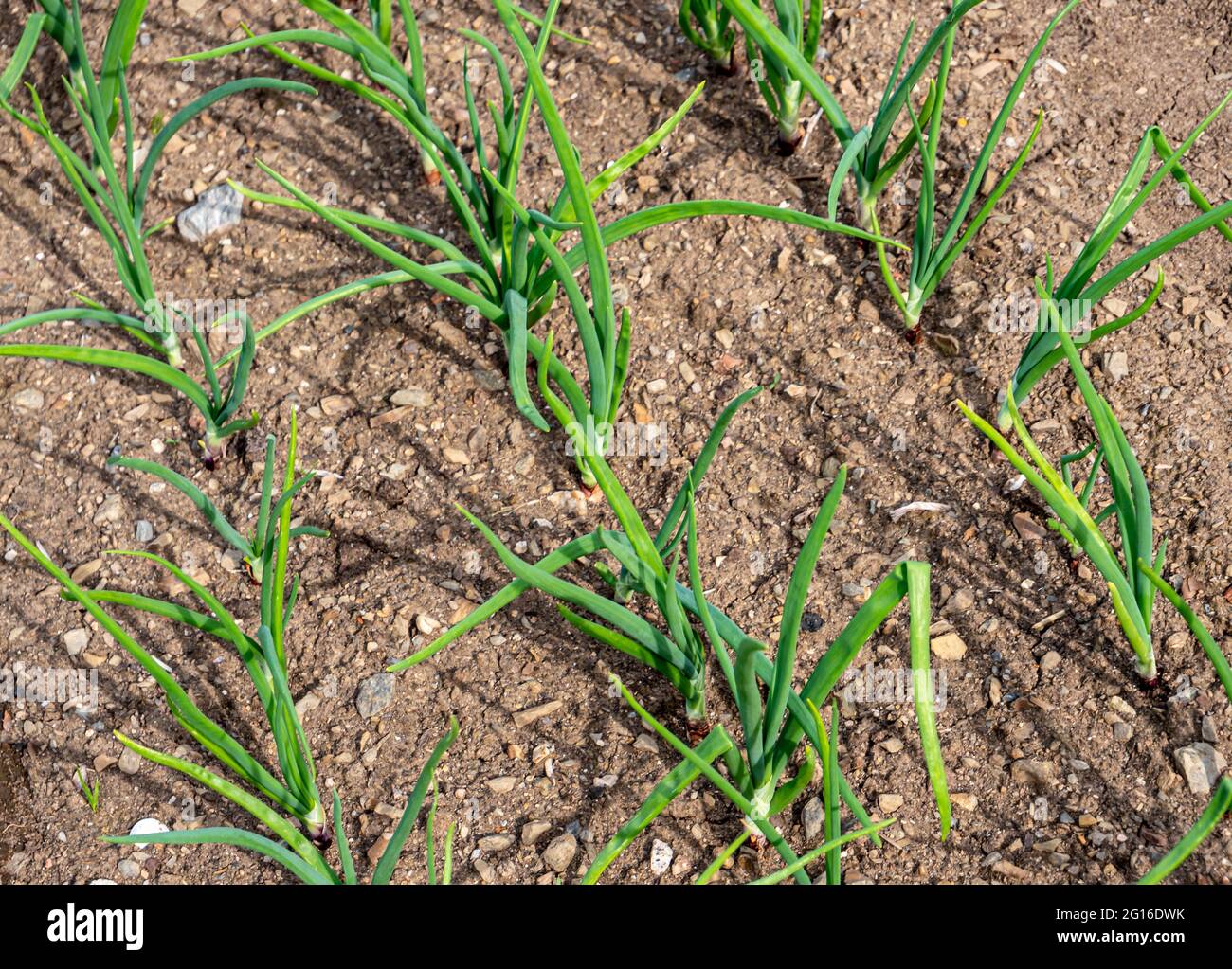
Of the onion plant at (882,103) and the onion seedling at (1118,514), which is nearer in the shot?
the onion seedling at (1118,514)

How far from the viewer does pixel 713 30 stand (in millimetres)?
2318

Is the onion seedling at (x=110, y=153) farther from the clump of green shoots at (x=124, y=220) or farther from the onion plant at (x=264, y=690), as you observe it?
the onion plant at (x=264, y=690)

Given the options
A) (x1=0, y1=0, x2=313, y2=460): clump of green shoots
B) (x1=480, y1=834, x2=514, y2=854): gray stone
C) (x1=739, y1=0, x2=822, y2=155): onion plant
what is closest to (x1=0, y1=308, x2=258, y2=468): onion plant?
(x1=0, y1=0, x2=313, y2=460): clump of green shoots

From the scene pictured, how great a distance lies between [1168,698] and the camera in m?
1.70

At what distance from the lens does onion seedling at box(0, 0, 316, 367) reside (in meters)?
1.93

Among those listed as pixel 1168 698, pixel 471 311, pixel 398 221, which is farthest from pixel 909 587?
pixel 398 221

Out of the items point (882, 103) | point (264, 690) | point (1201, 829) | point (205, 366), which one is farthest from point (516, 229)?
point (1201, 829)

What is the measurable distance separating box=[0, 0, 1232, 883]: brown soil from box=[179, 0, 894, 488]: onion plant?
212 mm

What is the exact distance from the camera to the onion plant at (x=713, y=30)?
229 centimetres

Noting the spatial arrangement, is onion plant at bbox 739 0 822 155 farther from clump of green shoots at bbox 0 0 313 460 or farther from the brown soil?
clump of green shoots at bbox 0 0 313 460

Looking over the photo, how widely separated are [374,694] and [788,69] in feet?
4.36

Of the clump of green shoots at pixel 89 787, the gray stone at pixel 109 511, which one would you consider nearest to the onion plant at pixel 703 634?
the clump of green shoots at pixel 89 787

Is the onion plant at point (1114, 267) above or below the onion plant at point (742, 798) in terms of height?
above

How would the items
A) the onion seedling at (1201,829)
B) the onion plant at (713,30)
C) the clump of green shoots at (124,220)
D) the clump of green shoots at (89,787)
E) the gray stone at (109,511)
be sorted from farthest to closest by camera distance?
the onion plant at (713,30) → the gray stone at (109,511) → the clump of green shoots at (124,220) → the clump of green shoots at (89,787) → the onion seedling at (1201,829)
